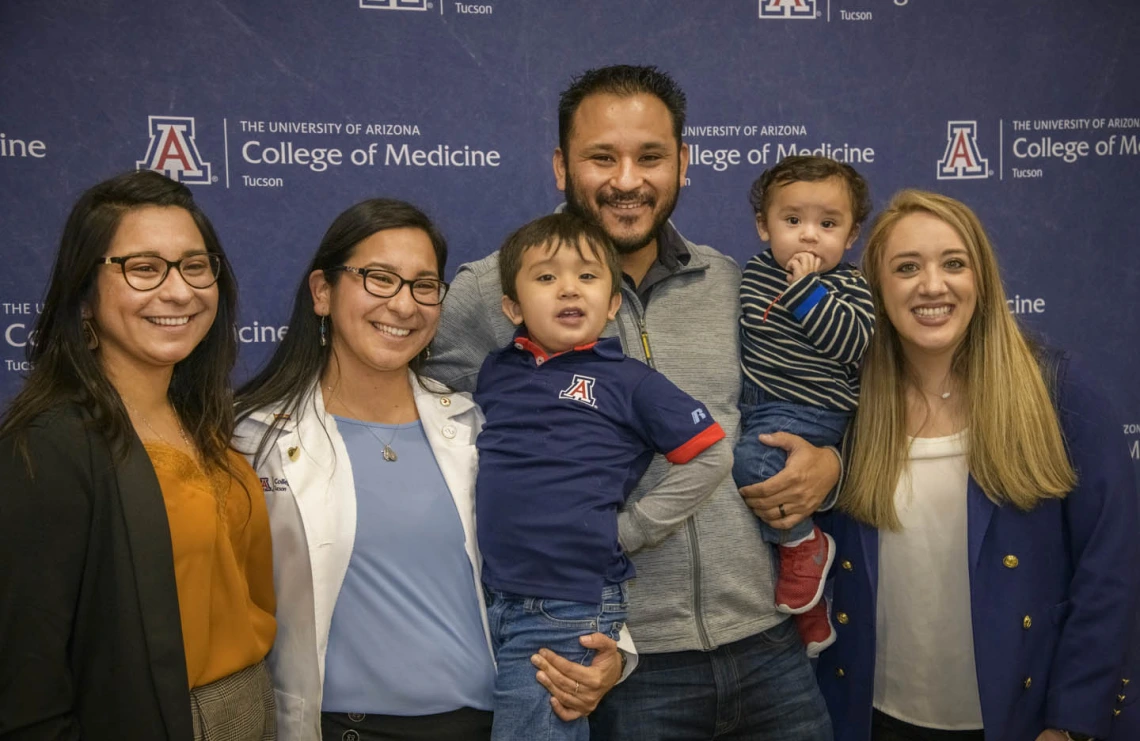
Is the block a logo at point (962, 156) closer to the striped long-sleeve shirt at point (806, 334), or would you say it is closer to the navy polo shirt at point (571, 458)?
the striped long-sleeve shirt at point (806, 334)

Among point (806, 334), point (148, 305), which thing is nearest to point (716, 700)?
point (806, 334)

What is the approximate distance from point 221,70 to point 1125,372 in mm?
3458

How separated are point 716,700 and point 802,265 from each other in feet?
3.42

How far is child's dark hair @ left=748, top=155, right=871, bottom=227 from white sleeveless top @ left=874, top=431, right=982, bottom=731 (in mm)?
641

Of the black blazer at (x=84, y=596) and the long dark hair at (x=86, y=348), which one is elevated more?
the long dark hair at (x=86, y=348)

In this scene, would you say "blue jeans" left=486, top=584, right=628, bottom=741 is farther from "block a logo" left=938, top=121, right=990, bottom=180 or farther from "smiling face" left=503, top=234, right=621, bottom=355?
"block a logo" left=938, top=121, right=990, bottom=180

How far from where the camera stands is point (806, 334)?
226 cm

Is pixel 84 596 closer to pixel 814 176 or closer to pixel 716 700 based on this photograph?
pixel 716 700

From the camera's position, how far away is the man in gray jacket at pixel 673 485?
6.99ft

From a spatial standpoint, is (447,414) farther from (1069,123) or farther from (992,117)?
(1069,123)

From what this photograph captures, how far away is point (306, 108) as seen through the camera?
319 centimetres

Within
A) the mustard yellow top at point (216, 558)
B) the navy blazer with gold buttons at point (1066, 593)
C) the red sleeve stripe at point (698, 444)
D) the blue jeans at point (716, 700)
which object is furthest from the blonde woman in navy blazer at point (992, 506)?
the mustard yellow top at point (216, 558)

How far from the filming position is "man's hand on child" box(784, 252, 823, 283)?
7.55ft

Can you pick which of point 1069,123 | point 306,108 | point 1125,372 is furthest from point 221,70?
point 1125,372
